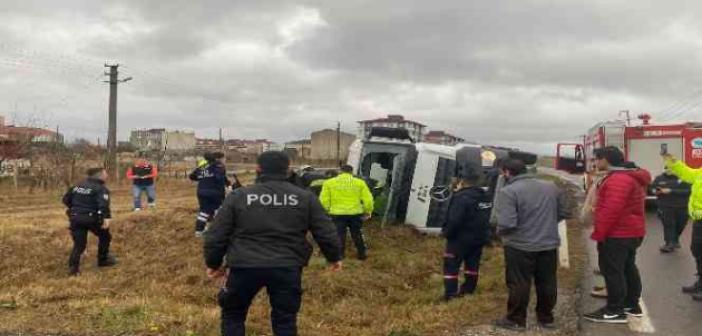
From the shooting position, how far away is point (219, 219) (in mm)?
4305

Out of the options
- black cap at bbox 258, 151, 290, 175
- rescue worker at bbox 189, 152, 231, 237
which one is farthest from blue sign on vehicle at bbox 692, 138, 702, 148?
black cap at bbox 258, 151, 290, 175

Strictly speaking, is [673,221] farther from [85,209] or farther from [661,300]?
[85,209]

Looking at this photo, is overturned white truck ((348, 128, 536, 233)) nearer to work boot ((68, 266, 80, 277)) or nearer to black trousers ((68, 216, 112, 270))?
black trousers ((68, 216, 112, 270))

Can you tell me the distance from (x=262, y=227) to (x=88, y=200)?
5.53 metres

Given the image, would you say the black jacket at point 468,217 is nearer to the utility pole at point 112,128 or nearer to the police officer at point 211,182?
the police officer at point 211,182

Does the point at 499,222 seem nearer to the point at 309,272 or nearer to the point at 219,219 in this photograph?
the point at 219,219

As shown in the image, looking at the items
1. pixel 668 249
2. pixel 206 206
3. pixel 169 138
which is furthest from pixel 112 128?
pixel 169 138

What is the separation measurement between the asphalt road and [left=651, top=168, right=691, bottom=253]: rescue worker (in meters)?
0.27

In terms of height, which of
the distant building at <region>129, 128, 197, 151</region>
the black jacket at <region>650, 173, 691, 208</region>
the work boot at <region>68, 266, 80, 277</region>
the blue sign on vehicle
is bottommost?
the work boot at <region>68, 266, 80, 277</region>

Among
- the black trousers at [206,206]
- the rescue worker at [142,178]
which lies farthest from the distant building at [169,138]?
the black trousers at [206,206]

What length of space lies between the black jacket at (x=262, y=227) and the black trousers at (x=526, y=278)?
216 cm

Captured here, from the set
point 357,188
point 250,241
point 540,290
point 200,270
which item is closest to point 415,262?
point 357,188

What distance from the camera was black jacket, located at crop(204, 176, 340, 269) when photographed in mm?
4250

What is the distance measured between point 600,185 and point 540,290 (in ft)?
3.82
